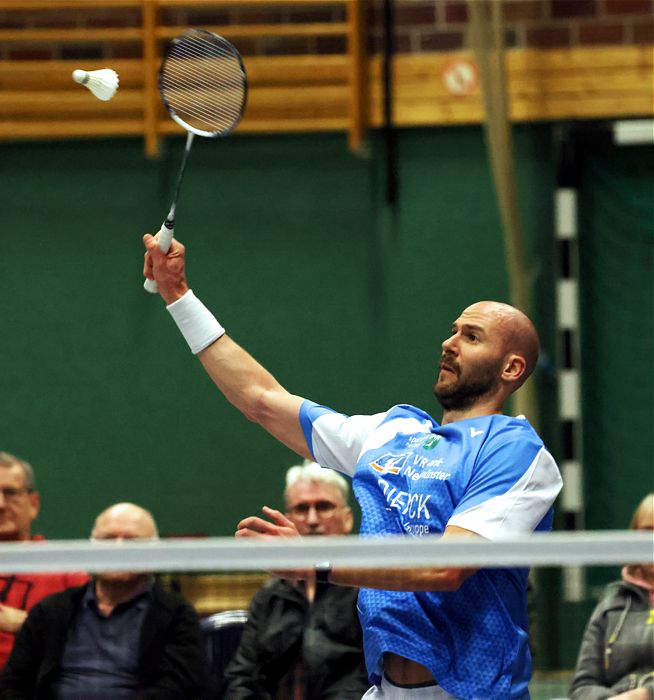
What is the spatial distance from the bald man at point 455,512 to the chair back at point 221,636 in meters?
1.45

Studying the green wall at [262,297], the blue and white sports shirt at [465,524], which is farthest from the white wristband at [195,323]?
the green wall at [262,297]

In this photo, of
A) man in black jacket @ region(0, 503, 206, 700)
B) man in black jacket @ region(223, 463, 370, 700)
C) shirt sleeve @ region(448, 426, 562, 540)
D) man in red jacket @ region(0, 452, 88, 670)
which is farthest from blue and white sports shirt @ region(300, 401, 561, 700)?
man in red jacket @ region(0, 452, 88, 670)

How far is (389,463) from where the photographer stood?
306 cm

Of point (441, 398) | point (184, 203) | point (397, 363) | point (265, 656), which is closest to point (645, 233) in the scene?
point (397, 363)

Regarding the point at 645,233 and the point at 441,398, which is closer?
the point at 441,398

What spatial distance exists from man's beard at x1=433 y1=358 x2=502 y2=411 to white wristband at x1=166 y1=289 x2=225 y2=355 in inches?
24.1

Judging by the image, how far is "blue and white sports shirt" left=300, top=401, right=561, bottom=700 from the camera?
284 centimetres

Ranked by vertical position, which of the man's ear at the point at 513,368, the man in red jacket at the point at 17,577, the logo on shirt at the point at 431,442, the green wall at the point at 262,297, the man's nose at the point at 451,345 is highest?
the green wall at the point at 262,297

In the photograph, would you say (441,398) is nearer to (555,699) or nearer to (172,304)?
(172,304)

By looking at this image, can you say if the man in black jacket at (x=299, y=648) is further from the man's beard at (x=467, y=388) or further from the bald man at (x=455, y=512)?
the man's beard at (x=467, y=388)

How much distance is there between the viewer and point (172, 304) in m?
3.42

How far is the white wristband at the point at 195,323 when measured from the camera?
3.41m

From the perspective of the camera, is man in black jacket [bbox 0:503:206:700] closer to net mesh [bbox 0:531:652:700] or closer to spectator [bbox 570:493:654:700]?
spectator [bbox 570:493:654:700]

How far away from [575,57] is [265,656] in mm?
4106
